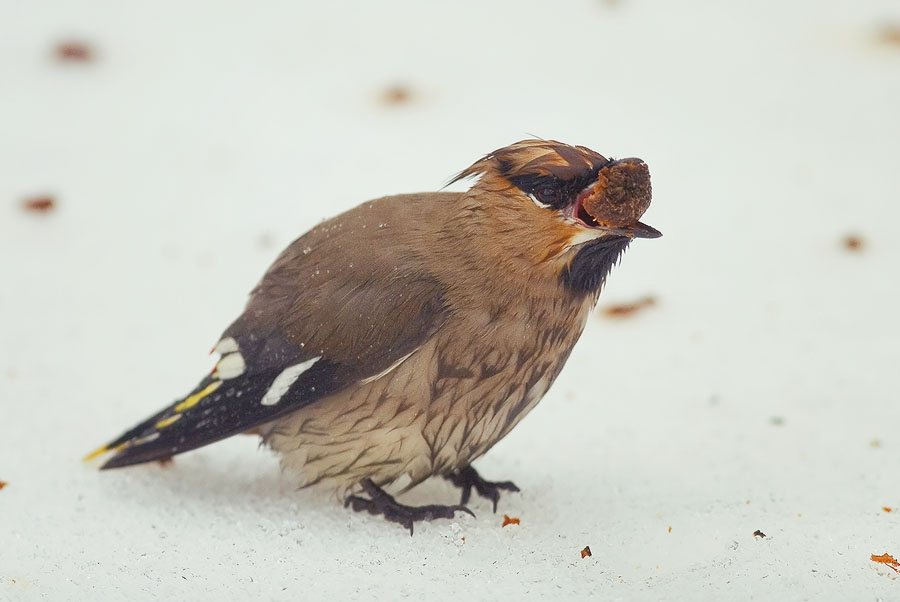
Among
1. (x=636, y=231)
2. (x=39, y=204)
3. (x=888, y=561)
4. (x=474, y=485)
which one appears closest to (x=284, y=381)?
(x=474, y=485)

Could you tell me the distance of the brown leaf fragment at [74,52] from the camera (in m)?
5.61

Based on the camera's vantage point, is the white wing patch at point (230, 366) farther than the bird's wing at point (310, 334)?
Yes

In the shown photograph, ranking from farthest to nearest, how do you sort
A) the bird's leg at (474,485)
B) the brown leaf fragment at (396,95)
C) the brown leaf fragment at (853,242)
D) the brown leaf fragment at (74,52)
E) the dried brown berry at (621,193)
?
the brown leaf fragment at (74,52), the brown leaf fragment at (396,95), the brown leaf fragment at (853,242), the bird's leg at (474,485), the dried brown berry at (621,193)

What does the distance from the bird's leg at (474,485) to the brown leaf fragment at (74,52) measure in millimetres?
3098

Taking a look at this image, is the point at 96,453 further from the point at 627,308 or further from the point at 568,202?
the point at 627,308

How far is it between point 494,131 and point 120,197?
1.50 meters

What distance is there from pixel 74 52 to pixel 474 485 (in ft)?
10.5

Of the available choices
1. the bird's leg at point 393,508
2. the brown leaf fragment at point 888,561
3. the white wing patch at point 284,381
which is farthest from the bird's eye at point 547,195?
the brown leaf fragment at point 888,561

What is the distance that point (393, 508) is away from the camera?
323 cm

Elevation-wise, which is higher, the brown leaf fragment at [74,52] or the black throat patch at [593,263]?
the brown leaf fragment at [74,52]

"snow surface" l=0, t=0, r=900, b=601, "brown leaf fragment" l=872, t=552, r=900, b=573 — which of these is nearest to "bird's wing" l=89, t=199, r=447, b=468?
"snow surface" l=0, t=0, r=900, b=601

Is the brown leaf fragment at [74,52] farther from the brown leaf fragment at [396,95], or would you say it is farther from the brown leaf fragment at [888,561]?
the brown leaf fragment at [888,561]

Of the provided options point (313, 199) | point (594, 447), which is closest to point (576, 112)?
point (313, 199)

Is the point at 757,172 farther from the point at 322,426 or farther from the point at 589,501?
the point at 322,426
